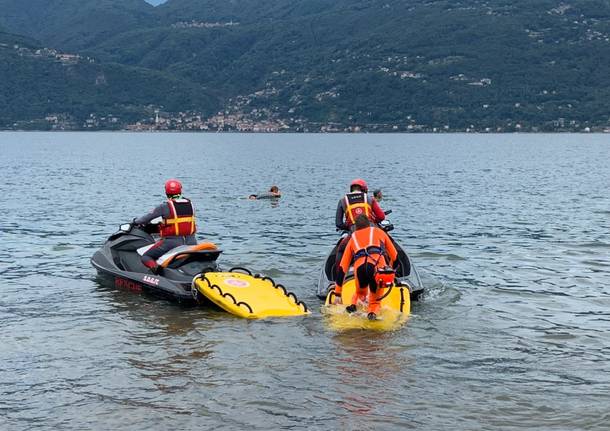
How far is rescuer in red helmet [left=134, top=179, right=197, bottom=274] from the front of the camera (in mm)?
15352

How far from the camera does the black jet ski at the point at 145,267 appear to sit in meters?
14.6

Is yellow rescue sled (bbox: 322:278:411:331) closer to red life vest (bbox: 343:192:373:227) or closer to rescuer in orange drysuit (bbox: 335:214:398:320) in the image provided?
rescuer in orange drysuit (bbox: 335:214:398:320)

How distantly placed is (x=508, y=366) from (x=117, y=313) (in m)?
7.11

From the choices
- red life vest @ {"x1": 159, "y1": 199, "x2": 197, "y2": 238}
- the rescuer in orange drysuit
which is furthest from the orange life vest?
red life vest @ {"x1": 159, "y1": 199, "x2": 197, "y2": 238}

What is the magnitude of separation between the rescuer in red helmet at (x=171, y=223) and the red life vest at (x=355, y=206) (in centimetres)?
316

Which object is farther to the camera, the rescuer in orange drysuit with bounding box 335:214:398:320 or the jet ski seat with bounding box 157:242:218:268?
the jet ski seat with bounding box 157:242:218:268

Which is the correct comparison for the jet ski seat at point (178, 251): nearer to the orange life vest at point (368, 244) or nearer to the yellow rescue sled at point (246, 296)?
the yellow rescue sled at point (246, 296)

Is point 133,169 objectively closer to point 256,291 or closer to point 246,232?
point 246,232

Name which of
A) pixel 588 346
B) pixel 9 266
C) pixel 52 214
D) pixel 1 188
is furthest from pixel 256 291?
pixel 1 188

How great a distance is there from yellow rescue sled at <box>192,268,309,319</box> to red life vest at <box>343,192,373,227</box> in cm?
249

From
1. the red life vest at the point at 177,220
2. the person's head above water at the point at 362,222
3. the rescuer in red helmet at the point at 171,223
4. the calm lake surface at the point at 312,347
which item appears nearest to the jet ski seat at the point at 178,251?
the rescuer in red helmet at the point at 171,223

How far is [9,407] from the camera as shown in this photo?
9242 millimetres

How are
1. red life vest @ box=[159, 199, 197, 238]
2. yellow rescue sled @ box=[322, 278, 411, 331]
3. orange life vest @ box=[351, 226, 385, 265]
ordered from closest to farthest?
1. yellow rescue sled @ box=[322, 278, 411, 331]
2. orange life vest @ box=[351, 226, 385, 265]
3. red life vest @ box=[159, 199, 197, 238]

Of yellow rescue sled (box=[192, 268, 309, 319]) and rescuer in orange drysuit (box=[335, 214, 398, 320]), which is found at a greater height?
rescuer in orange drysuit (box=[335, 214, 398, 320])
